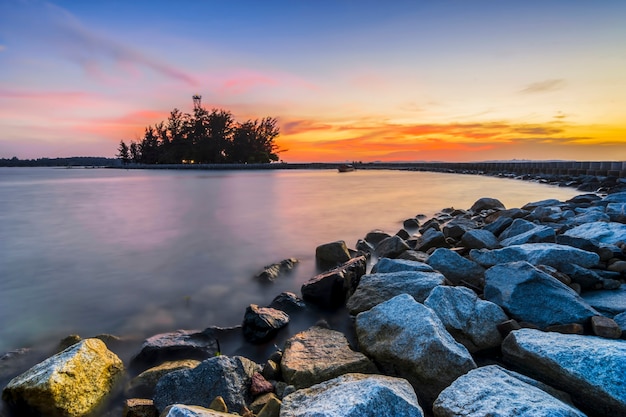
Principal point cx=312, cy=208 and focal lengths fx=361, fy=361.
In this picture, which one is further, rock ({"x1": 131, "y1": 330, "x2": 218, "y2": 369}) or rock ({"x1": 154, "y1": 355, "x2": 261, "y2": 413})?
rock ({"x1": 131, "y1": 330, "x2": 218, "y2": 369})

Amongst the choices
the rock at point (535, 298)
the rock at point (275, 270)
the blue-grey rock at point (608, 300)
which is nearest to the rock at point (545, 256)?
the blue-grey rock at point (608, 300)

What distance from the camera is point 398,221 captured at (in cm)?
1066

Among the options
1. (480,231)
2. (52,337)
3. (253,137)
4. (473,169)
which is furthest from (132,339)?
(253,137)

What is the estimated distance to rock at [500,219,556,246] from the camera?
459 cm

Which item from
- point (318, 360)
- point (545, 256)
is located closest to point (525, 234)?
point (545, 256)

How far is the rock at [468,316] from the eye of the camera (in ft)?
8.56

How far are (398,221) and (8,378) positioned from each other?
928cm

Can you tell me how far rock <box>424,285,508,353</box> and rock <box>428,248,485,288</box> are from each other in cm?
102

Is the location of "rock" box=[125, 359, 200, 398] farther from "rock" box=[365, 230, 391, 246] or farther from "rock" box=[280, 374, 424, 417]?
"rock" box=[365, 230, 391, 246]

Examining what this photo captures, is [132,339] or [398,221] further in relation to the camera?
[398,221]

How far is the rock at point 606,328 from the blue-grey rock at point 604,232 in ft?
7.45

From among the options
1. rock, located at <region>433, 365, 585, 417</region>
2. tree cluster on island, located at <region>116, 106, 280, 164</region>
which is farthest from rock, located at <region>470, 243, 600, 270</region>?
tree cluster on island, located at <region>116, 106, 280, 164</region>

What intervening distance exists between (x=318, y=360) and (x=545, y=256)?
2579 millimetres

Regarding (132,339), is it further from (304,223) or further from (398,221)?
(398,221)
